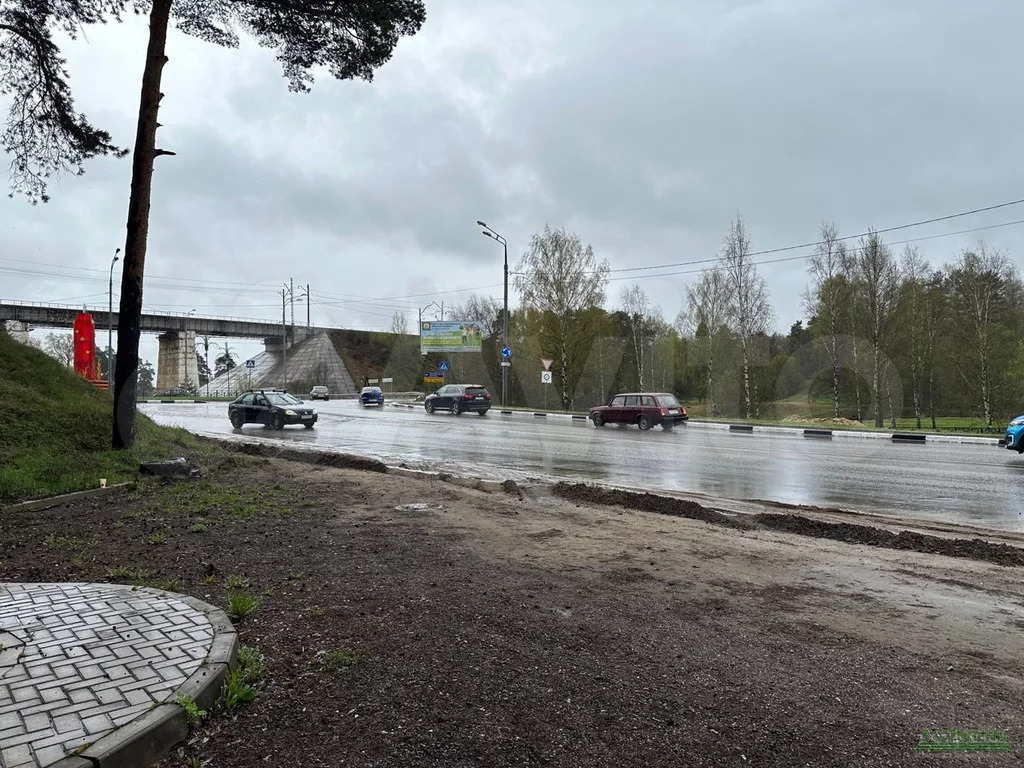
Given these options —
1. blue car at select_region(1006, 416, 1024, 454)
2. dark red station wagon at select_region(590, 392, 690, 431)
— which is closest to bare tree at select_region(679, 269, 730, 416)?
dark red station wagon at select_region(590, 392, 690, 431)

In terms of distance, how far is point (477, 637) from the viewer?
3850 mm

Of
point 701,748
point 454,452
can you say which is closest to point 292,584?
point 701,748

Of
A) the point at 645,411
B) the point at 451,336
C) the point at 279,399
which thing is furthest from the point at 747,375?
the point at 279,399

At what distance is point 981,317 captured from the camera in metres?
40.2

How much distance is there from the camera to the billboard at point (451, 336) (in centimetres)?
5716

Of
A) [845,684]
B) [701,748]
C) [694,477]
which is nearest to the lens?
[701,748]

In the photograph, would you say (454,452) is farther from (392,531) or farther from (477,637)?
(477,637)

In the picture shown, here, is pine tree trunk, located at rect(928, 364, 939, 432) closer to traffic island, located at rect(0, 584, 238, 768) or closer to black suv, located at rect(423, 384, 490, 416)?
black suv, located at rect(423, 384, 490, 416)

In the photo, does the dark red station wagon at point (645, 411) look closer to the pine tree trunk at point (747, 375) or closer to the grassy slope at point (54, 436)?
the grassy slope at point (54, 436)

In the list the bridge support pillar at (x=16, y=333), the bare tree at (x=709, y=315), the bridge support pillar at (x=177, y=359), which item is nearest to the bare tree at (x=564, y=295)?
the bare tree at (x=709, y=315)

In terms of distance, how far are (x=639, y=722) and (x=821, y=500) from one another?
27.8 ft

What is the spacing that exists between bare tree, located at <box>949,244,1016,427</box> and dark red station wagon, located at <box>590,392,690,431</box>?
2546 cm

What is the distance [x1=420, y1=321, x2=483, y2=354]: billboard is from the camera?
188ft

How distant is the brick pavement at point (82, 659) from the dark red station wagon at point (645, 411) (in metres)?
23.3
